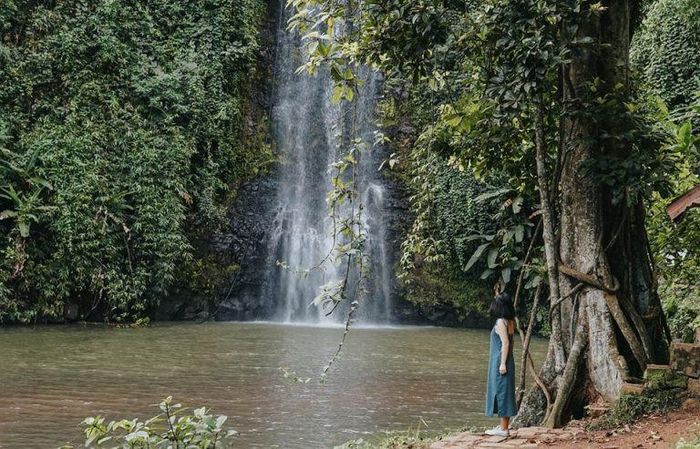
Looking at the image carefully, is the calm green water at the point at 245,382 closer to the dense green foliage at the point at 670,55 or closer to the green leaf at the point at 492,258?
the green leaf at the point at 492,258

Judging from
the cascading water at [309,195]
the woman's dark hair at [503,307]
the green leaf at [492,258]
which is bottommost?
the woman's dark hair at [503,307]

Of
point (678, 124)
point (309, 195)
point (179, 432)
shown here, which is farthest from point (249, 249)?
point (179, 432)

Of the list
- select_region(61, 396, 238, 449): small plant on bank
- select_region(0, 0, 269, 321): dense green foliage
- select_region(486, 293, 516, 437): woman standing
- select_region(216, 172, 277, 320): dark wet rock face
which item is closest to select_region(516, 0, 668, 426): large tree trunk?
select_region(486, 293, 516, 437): woman standing

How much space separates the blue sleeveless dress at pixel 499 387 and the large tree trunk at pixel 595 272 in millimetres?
389

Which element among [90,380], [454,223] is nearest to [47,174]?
[90,380]

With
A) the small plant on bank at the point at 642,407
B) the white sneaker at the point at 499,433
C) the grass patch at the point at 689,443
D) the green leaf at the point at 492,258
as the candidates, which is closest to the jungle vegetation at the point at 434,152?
the green leaf at the point at 492,258

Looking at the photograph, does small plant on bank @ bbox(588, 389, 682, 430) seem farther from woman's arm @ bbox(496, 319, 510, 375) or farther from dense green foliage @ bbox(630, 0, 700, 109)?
dense green foliage @ bbox(630, 0, 700, 109)

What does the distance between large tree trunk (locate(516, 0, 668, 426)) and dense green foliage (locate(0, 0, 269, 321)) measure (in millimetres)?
12074

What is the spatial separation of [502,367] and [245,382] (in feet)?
15.1

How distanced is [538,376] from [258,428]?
2.71 meters

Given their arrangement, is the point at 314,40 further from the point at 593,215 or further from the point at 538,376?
the point at 538,376

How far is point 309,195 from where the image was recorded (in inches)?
827

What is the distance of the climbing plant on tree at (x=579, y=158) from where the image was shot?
597cm

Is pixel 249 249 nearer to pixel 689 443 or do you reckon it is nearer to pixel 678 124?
pixel 678 124
